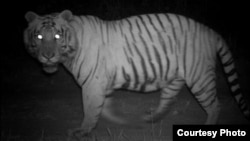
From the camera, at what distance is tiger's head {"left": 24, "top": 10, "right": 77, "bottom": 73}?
119 inches

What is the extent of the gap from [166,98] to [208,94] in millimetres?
522

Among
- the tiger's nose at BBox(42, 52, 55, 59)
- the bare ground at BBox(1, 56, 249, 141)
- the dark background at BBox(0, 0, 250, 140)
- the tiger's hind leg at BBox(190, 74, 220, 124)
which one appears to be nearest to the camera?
the tiger's nose at BBox(42, 52, 55, 59)

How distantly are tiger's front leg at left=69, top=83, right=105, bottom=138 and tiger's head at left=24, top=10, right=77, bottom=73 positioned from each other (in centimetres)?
36

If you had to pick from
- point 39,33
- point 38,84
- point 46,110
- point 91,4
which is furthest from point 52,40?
point 91,4

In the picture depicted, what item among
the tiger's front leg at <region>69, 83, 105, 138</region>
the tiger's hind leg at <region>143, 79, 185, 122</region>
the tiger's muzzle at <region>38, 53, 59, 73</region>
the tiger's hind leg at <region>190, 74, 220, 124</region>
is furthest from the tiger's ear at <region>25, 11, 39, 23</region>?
the tiger's hind leg at <region>190, 74, 220, 124</region>

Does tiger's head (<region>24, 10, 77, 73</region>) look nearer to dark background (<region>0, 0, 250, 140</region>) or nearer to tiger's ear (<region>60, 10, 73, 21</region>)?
tiger's ear (<region>60, 10, 73, 21</region>)

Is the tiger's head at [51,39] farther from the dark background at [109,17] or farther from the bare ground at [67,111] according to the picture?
the dark background at [109,17]

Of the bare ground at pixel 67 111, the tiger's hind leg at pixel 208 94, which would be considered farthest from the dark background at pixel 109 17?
the tiger's hind leg at pixel 208 94

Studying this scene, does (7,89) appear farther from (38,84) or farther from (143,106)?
(143,106)

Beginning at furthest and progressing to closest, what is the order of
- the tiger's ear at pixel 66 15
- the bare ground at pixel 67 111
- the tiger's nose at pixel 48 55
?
the bare ground at pixel 67 111, the tiger's ear at pixel 66 15, the tiger's nose at pixel 48 55

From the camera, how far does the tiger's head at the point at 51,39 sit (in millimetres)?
3035

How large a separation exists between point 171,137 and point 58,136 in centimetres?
121

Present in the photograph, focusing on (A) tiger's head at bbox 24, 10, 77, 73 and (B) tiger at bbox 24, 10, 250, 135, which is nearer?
(A) tiger's head at bbox 24, 10, 77, 73

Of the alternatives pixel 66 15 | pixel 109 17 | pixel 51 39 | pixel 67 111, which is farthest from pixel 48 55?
pixel 109 17
